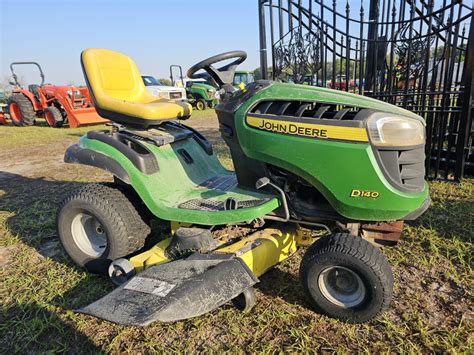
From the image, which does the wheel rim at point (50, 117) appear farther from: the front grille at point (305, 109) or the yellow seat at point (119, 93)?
the front grille at point (305, 109)

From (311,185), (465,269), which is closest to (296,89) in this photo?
(311,185)

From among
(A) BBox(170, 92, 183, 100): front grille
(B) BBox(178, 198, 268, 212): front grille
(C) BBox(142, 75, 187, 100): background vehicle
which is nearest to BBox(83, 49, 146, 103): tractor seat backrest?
(B) BBox(178, 198, 268, 212): front grille

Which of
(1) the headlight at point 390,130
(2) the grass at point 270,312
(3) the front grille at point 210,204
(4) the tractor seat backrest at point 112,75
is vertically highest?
(4) the tractor seat backrest at point 112,75

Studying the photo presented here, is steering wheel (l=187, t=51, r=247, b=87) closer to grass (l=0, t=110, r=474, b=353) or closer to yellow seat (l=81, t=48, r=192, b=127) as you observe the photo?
yellow seat (l=81, t=48, r=192, b=127)

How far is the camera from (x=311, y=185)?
1.99 metres

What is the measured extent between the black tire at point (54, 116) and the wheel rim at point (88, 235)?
8605mm

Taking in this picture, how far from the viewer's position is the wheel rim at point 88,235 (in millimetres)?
2523

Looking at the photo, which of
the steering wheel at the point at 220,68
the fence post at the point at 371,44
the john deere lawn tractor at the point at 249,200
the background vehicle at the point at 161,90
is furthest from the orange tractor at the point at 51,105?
the steering wheel at the point at 220,68

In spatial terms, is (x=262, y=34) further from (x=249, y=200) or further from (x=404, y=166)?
(x=404, y=166)

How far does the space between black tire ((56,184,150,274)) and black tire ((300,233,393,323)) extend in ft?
3.73

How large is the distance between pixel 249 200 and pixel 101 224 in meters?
1.01

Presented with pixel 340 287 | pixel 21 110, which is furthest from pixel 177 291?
pixel 21 110

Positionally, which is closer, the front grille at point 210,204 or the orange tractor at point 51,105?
the front grille at point 210,204

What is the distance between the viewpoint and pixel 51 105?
10305mm
